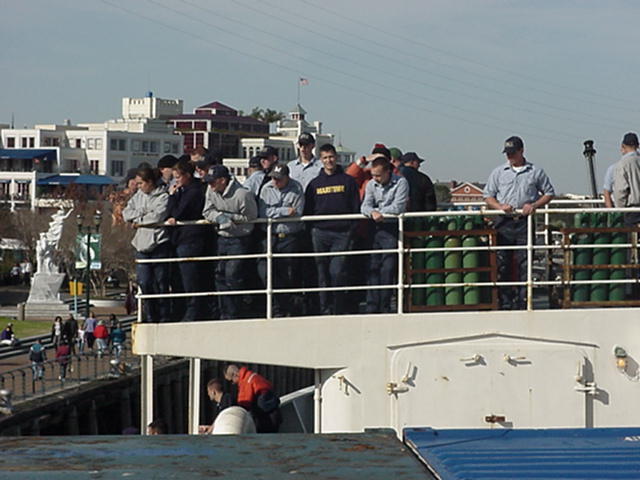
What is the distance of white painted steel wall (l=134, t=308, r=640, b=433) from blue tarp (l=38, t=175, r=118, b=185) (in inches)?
4873

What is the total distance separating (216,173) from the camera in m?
12.6

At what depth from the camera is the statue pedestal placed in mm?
64625

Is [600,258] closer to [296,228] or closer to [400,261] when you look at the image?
[400,261]

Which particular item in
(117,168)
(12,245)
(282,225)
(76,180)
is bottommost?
(282,225)

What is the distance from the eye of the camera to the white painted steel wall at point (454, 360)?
11.9 metres

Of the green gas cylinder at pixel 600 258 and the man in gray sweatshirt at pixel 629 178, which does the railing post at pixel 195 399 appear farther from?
the man in gray sweatshirt at pixel 629 178

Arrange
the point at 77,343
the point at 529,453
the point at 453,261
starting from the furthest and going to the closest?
the point at 77,343
the point at 453,261
the point at 529,453

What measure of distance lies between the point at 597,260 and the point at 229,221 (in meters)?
3.62

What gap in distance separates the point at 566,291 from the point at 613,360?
92cm

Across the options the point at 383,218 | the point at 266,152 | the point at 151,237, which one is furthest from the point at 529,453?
the point at 266,152

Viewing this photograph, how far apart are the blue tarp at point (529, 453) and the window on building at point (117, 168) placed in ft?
481

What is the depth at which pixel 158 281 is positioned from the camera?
13320 millimetres

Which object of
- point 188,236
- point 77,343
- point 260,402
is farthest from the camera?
point 77,343

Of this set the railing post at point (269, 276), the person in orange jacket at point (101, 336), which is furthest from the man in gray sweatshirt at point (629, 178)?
the person in orange jacket at point (101, 336)
